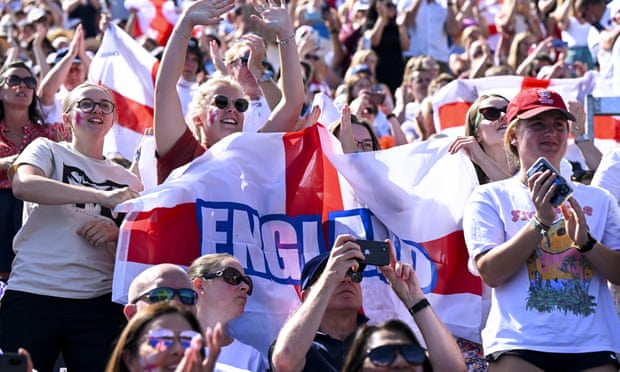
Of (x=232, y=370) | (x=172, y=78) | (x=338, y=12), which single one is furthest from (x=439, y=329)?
(x=338, y=12)

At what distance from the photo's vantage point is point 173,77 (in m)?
6.40

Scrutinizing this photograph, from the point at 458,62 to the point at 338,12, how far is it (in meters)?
3.49

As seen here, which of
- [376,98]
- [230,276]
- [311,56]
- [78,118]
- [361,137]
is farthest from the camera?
[311,56]

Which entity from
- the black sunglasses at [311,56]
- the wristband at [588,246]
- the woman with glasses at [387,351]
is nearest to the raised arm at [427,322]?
the wristband at [588,246]

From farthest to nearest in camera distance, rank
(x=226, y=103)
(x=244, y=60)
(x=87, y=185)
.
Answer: (x=244, y=60) < (x=226, y=103) < (x=87, y=185)

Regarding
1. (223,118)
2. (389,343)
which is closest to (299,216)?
(223,118)

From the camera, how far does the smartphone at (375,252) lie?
5.38m

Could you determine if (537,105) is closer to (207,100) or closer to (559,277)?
(559,277)

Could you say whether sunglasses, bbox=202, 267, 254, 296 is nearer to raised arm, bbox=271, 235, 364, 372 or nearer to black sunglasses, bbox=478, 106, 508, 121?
raised arm, bbox=271, 235, 364, 372

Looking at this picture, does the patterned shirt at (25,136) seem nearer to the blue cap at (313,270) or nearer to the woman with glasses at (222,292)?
the woman with glasses at (222,292)

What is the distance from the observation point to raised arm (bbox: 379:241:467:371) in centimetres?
523

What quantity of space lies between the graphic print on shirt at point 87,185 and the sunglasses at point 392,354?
2326 mm

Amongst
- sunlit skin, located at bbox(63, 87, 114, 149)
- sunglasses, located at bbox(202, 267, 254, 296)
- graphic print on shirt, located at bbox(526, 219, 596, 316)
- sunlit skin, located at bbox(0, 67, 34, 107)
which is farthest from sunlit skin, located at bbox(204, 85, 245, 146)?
graphic print on shirt, located at bbox(526, 219, 596, 316)

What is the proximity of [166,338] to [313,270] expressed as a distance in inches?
54.8
